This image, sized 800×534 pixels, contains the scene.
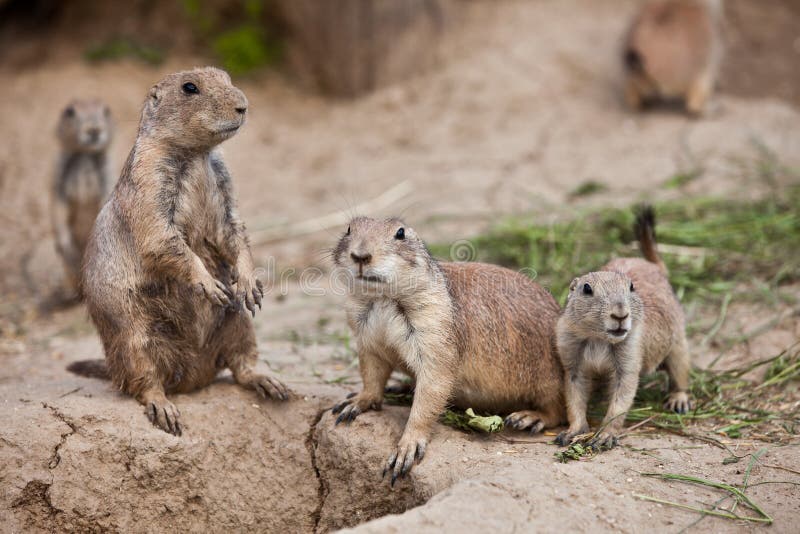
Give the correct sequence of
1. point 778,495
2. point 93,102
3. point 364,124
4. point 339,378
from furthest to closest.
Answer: point 364,124 < point 93,102 < point 339,378 < point 778,495

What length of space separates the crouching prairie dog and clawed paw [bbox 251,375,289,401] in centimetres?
39

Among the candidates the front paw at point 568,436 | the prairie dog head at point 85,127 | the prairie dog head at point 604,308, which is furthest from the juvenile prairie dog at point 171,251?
the prairie dog head at point 85,127

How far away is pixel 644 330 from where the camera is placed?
477 cm

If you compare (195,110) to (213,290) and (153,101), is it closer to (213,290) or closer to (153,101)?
(153,101)

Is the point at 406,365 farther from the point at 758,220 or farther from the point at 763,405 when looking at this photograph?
the point at 758,220

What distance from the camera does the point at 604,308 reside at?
439 centimetres

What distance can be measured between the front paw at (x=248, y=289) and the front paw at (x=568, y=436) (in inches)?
69.9

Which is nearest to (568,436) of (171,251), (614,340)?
(614,340)

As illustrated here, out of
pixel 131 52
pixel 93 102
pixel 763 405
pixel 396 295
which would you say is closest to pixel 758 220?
pixel 763 405

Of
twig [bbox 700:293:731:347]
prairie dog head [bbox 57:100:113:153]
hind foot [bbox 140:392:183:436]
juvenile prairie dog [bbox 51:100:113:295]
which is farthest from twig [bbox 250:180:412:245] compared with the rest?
hind foot [bbox 140:392:183:436]

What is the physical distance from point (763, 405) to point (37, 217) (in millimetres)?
8384

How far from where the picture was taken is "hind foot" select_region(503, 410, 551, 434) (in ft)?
15.4

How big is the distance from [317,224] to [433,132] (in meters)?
2.42

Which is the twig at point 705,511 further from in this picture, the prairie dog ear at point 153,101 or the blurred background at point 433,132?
the prairie dog ear at point 153,101
